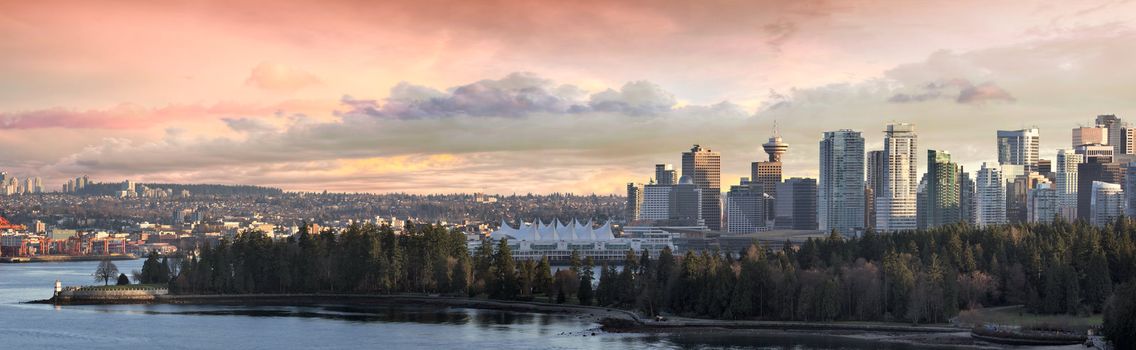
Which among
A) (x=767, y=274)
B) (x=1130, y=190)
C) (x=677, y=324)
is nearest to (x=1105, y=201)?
(x=1130, y=190)

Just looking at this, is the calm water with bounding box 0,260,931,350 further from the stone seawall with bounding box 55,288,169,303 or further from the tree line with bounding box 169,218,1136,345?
the tree line with bounding box 169,218,1136,345

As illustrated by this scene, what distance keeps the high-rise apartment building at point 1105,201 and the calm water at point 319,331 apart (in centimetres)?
12888

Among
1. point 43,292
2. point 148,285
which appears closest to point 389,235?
point 148,285

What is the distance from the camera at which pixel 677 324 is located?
73625 millimetres

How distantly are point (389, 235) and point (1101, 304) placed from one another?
5066 cm

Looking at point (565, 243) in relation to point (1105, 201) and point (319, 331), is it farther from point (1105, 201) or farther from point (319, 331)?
point (319, 331)

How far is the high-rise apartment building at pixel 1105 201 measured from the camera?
189000 millimetres

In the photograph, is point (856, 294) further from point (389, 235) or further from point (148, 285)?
point (148, 285)

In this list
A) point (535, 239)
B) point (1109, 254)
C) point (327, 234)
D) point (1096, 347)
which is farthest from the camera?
point (535, 239)

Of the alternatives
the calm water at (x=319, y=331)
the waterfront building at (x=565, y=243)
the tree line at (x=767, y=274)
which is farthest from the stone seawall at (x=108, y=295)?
the waterfront building at (x=565, y=243)

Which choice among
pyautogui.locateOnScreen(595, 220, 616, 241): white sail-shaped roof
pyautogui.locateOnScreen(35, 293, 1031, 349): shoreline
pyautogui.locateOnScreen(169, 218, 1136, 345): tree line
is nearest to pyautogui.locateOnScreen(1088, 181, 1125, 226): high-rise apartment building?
pyautogui.locateOnScreen(595, 220, 616, 241): white sail-shaped roof

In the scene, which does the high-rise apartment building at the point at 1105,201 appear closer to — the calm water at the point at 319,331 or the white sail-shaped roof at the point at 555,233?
the white sail-shaped roof at the point at 555,233

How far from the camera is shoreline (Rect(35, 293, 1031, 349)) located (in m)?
68.4

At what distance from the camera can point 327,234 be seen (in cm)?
10506
